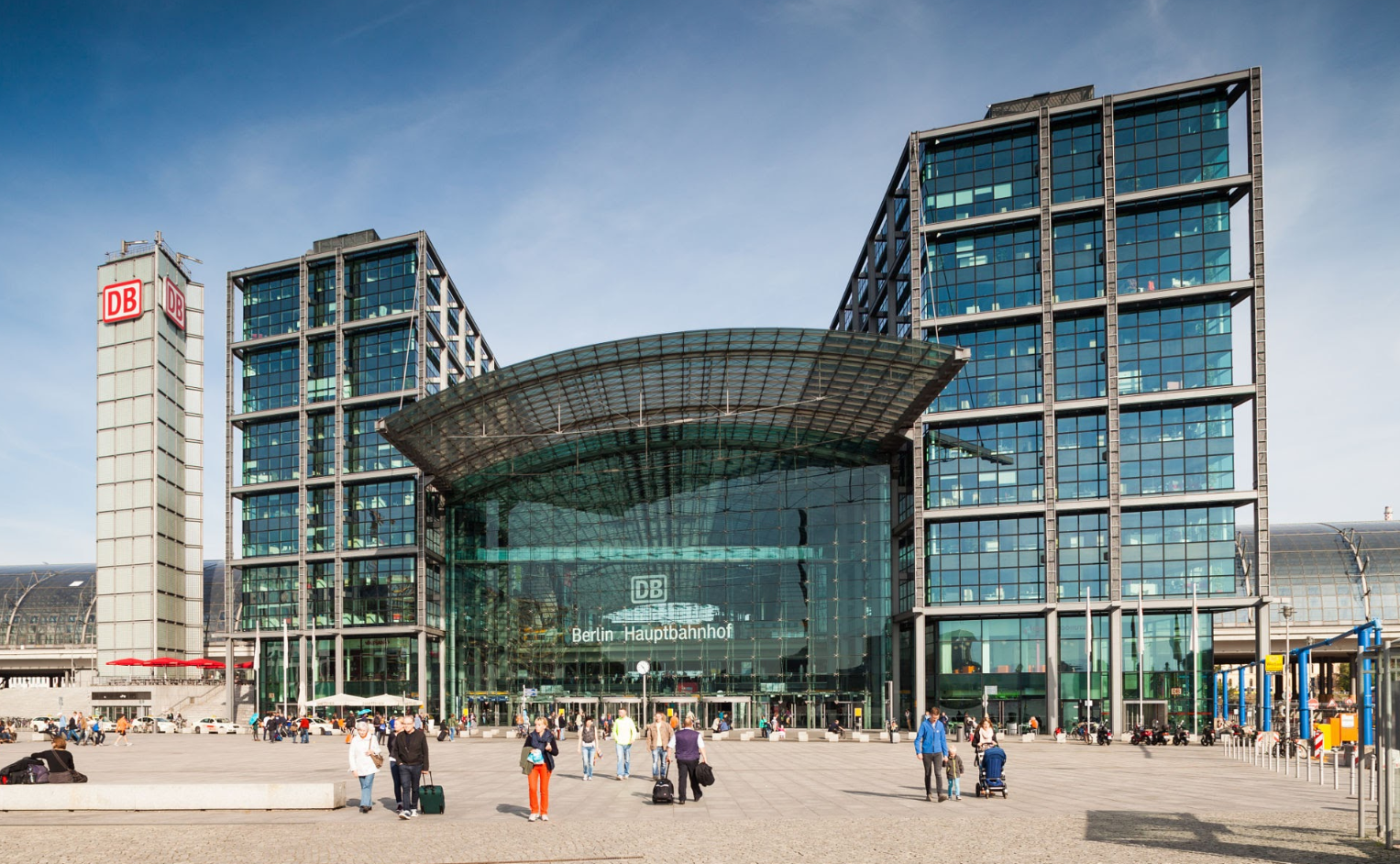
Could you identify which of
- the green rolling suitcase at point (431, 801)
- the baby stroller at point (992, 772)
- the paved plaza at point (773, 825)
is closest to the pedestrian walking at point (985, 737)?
the baby stroller at point (992, 772)

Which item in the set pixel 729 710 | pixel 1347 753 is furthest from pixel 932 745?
pixel 729 710

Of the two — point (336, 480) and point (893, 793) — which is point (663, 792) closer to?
point (893, 793)

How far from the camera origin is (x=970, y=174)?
6278 centimetres

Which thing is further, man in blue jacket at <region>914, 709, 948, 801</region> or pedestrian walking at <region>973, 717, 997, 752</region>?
pedestrian walking at <region>973, 717, 997, 752</region>

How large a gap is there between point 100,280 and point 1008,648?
74234 mm

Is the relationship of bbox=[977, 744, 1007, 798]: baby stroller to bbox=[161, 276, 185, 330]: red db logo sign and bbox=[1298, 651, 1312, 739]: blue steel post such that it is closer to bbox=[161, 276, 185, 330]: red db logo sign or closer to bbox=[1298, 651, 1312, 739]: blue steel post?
bbox=[1298, 651, 1312, 739]: blue steel post

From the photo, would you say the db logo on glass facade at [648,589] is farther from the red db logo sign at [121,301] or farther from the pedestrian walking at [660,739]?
the red db logo sign at [121,301]

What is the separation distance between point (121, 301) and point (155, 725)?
34386 millimetres

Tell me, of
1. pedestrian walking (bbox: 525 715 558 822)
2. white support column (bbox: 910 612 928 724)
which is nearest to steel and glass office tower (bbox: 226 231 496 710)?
white support column (bbox: 910 612 928 724)

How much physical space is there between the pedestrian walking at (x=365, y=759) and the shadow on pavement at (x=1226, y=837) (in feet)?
37.5

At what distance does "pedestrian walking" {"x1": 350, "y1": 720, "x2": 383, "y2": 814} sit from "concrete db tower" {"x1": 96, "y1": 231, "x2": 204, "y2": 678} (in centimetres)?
7570

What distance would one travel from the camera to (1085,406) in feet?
196

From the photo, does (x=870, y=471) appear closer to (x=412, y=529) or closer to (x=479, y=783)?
(x=412, y=529)

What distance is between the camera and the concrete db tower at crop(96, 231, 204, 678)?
8731 cm
